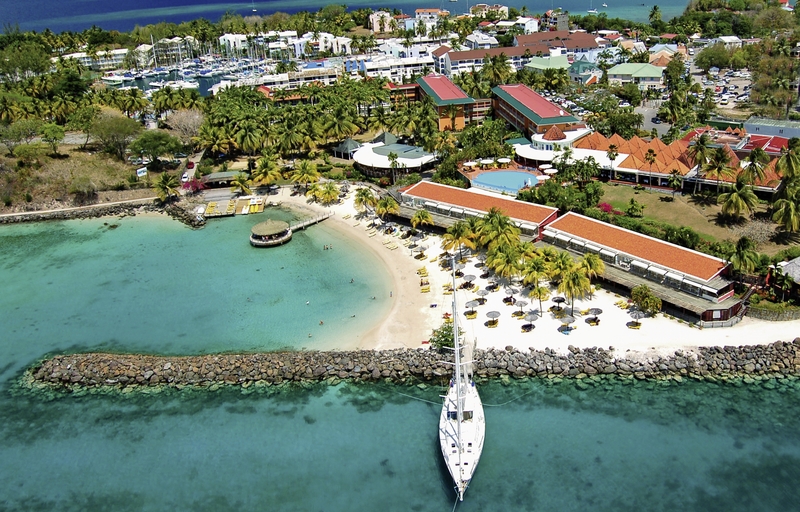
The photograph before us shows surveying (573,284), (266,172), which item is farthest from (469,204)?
(266,172)

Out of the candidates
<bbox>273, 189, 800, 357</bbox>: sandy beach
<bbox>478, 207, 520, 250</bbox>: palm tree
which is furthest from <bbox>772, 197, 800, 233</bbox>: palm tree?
<bbox>478, 207, 520, 250</bbox>: palm tree

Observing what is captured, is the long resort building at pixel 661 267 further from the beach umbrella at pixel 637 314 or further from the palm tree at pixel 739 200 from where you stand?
the palm tree at pixel 739 200

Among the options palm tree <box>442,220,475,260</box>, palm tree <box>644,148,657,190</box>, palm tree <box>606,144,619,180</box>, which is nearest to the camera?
palm tree <box>442,220,475,260</box>

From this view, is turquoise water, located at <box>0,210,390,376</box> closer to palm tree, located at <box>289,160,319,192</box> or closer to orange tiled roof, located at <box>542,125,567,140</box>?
palm tree, located at <box>289,160,319,192</box>

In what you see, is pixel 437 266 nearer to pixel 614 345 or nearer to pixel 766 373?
pixel 614 345

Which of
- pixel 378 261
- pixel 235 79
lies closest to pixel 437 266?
pixel 378 261

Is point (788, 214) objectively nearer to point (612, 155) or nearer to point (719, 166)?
point (719, 166)

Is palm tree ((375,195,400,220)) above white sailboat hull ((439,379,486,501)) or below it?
above
